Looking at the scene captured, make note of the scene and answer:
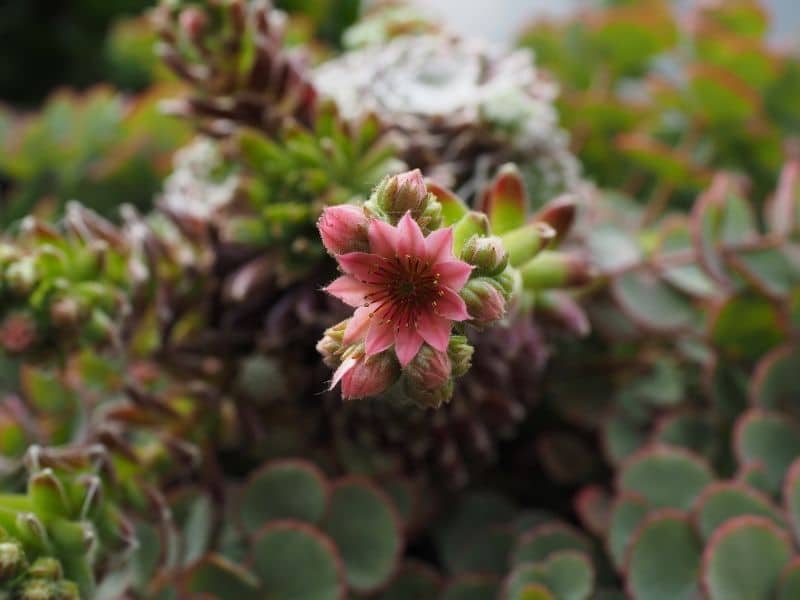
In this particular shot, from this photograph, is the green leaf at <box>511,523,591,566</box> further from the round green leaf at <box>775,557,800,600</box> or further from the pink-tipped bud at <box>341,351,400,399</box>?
the pink-tipped bud at <box>341,351,400,399</box>

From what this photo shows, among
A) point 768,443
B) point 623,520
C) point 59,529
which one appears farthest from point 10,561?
point 768,443

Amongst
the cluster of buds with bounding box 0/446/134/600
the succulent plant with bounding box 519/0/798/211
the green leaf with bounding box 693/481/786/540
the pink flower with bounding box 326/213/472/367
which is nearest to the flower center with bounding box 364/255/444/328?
the pink flower with bounding box 326/213/472/367

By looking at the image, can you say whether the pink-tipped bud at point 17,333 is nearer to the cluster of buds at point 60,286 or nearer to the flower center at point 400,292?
the cluster of buds at point 60,286

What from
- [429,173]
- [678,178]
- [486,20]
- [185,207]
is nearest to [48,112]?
[185,207]

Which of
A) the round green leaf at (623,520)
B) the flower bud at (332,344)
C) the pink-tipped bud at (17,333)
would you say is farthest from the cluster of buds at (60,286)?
the round green leaf at (623,520)

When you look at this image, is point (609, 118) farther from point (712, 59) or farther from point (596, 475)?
point (596, 475)

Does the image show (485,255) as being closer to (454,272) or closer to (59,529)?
(454,272)
